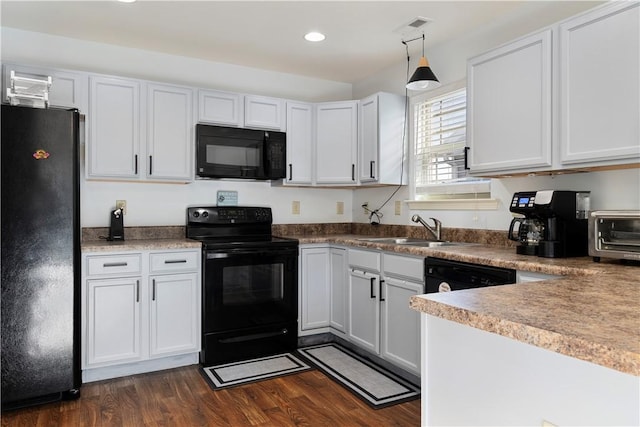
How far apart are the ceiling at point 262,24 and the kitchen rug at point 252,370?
7.79ft

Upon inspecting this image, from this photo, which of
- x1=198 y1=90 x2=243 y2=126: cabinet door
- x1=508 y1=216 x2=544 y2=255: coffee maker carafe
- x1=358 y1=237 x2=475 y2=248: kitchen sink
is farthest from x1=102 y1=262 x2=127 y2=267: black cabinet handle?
x1=508 y1=216 x2=544 y2=255: coffee maker carafe

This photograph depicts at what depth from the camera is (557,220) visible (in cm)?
220

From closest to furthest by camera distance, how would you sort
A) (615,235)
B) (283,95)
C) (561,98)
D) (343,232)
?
(615,235) < (561,98) < (283,95) < (343,232)

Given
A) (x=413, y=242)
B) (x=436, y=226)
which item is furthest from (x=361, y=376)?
(x=436, y=226)

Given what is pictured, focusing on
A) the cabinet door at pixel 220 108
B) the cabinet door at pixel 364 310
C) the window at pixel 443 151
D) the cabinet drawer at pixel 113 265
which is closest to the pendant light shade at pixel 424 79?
the window at pixel 443 151

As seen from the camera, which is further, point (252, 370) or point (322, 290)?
point (322, 290)

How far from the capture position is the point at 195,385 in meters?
2.74

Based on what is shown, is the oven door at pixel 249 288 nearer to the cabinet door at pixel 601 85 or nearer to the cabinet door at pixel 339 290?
the cabinet door at pixel 339 290

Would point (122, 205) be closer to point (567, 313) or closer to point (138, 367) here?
point (138, 367)

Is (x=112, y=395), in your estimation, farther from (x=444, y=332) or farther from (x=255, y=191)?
(x=444, y=332)

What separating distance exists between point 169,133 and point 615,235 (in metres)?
2.90

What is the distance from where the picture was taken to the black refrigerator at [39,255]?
236cm

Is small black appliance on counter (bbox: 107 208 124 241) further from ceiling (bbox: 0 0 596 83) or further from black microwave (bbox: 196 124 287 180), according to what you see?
ceiling (bbox: 0 0 596 83)

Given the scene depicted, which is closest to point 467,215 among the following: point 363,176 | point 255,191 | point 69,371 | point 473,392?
point 363,176
